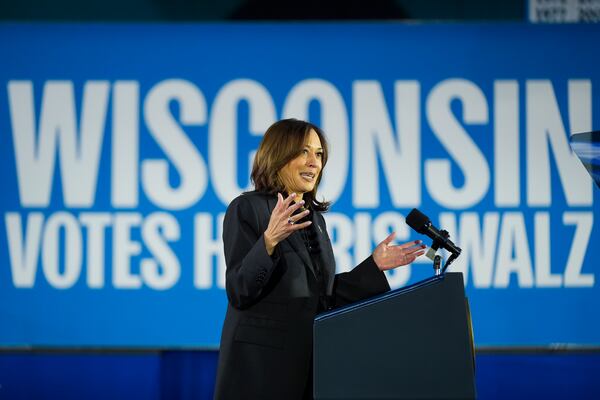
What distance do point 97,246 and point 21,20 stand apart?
1.16m

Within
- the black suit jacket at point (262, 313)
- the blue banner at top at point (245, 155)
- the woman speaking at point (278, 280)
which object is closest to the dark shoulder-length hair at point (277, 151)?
the woman speaking at point (278, 280)

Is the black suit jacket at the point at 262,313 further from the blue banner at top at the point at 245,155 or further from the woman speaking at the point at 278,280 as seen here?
the blue banner at top at the point at 245,155

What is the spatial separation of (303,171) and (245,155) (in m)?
1.40

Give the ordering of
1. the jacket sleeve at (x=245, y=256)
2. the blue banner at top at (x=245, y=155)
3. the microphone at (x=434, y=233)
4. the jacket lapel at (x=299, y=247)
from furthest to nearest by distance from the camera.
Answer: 1. the blue banner at top at (x=245, y=155)
2. the jacket lapel at (x=299, y=247)
3. the jacket sleeve at (x=245, y=256)
4. the microphone at (x=434, y=233)

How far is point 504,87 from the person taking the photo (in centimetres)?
338

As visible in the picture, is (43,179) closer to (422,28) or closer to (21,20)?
(21,20)

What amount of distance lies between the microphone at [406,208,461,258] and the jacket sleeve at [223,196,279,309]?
1.15 ft

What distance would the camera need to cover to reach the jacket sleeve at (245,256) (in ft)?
5.85

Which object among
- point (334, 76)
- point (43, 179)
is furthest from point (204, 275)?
point (334, 76)

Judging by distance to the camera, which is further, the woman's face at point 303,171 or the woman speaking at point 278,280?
the woman's face at point 303,171

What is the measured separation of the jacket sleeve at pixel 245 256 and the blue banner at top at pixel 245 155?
4.79ft

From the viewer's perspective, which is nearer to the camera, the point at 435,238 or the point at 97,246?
the point at 435,238

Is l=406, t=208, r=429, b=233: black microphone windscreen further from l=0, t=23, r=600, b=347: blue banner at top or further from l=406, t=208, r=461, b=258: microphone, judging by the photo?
l=0, t=23, r=600, b=347: blue banner at top

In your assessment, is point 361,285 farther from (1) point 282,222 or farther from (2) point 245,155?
(2) point 245,155
